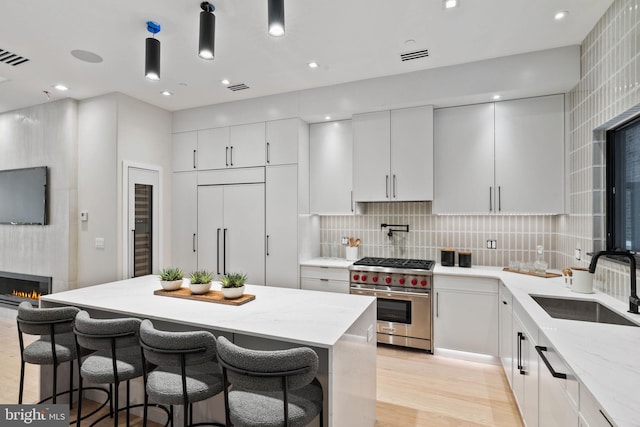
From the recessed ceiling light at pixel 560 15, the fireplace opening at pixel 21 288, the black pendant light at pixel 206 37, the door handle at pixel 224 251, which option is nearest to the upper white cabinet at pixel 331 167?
the door handle at pixel 224 251

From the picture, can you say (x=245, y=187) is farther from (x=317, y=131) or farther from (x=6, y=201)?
(x=6, y=201)

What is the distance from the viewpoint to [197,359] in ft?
5.33

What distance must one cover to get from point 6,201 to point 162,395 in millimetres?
4860

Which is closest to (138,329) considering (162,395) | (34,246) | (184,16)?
(162,395)

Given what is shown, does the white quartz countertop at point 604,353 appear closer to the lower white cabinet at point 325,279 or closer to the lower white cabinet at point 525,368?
the lower white cabinet at point 525,368

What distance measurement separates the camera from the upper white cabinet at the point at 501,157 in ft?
10.2

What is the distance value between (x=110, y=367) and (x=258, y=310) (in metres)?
0.92

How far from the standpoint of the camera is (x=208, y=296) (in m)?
2.31

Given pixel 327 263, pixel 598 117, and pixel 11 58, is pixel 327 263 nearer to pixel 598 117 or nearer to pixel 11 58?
pixel 598 117

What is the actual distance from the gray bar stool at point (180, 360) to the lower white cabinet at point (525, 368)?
177cm

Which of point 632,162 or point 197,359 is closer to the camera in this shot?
point 197,359

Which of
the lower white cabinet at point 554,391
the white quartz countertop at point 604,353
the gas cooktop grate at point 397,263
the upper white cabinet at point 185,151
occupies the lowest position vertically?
the lower white cabinet at point 554,391

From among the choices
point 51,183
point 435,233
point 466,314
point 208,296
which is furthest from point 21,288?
point 466,314

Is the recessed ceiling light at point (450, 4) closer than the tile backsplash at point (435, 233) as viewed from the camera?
Yes
